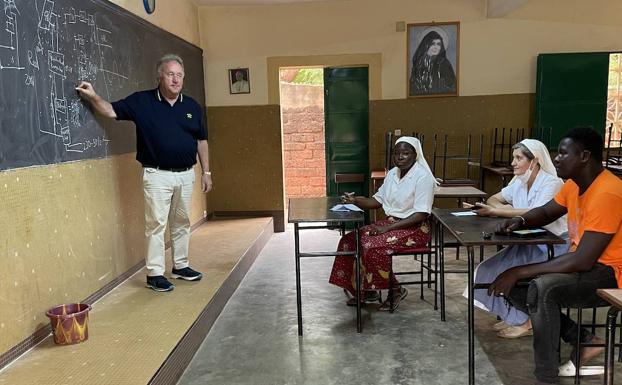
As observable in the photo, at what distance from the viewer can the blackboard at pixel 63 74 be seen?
263 cm

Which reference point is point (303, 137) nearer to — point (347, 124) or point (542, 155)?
point (347, 124)

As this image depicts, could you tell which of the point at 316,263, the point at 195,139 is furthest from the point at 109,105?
the point at 316,263

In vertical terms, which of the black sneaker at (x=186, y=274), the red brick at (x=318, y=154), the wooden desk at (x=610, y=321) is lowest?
the black sneaker at (x=186, y=274)

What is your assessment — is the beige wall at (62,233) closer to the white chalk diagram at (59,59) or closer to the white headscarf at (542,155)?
the white chalk diagram at (59,59)

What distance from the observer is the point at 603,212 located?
2.27 metres

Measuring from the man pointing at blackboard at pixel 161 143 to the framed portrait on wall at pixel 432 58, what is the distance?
3.56 meters

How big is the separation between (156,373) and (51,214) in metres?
1.18

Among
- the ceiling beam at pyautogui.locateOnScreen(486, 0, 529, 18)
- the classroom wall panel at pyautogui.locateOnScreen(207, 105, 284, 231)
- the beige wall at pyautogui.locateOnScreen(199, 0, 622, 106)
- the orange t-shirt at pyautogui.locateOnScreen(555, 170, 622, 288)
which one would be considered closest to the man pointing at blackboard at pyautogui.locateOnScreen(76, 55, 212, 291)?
the orange t-shirt at pyautogui.locateOnScreen(555, 170, 622, 288)

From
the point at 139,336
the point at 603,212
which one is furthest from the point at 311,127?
the point at 603,212

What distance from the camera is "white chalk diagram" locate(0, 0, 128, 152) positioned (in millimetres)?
2646

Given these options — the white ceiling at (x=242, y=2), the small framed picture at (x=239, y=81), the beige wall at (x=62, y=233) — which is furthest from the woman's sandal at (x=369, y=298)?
the white ceiling at (x=242, y=2)

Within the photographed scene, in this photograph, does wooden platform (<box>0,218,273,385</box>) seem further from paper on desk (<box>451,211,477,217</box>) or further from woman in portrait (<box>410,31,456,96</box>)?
woman in portrait (<box>410,31,456,96</box>)

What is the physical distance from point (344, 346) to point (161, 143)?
71.7 inches

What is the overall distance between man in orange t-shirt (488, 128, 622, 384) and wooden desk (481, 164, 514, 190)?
3.18 metres
